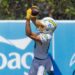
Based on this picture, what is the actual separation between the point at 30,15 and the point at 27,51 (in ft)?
3.79

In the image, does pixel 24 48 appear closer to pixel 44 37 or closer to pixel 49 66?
pixel 49 66

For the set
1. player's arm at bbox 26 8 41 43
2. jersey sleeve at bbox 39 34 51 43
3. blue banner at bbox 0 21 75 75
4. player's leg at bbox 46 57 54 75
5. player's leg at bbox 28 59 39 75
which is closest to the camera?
player's arm at bbox 26 8 41 43

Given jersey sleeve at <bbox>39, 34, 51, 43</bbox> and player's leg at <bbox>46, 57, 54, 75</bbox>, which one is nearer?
jersey sleeve at <bbox>39, 34, 51, 43</bbox>

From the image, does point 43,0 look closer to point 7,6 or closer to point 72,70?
point 7,6

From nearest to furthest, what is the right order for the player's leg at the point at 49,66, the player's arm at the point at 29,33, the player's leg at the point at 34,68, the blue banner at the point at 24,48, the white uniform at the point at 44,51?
the player's arm at the point at 29,33 < the white uniform at the point at 44,51 < the player's leg at the point at 34,68 < the player's leg at the point at 49,66 < the blue banner at the point at 24,48

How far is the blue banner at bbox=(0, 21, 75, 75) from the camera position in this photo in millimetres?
9070

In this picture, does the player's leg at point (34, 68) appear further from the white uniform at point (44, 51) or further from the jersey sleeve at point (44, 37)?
the jersey sleeve at point (44, 37)

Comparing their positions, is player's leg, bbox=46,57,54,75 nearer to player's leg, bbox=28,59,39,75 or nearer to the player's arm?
player's leg, bbox=28,59,39,75

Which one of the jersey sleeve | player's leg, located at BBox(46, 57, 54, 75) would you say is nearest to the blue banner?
player's leg, located at BBox(46, 57, 54, 75)

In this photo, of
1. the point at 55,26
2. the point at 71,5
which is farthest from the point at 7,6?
the point at 55,26

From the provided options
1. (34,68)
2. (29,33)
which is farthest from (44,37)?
(34,68)

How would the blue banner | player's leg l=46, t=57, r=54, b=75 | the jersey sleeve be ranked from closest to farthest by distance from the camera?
1. the jersey sleeve
2. player's leg l=46, t=57, r=54, b=75
3. the blue banner

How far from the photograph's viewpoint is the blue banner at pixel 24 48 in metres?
9.07

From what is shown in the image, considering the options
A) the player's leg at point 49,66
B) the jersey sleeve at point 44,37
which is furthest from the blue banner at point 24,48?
the jersey sleeve at point 44,37
